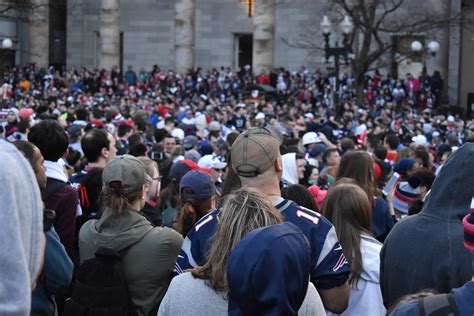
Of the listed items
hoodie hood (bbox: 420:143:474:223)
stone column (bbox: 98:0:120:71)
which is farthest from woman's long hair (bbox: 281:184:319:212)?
stone column (bbox: 98:0:120:71)

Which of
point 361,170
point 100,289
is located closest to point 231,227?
point 100,289

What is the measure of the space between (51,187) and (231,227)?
102 inches

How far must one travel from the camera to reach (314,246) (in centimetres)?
489

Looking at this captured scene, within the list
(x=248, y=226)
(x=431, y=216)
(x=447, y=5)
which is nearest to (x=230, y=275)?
(x=248, y=226)

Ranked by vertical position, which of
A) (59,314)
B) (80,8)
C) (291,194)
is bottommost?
(59,314)

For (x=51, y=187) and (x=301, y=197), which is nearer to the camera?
(x=51, y=187)

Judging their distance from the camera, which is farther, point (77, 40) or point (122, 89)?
point (77, 40)

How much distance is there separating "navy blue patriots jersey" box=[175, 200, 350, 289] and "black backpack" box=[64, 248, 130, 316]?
2.51 ft

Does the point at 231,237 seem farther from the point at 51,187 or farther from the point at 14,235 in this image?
the point at 51,187

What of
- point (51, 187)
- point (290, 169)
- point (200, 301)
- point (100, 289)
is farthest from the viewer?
point (290, 169)

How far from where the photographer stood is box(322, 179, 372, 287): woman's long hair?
6066mm

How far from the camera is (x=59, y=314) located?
6.77 metres

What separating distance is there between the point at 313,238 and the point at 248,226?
0.80 meters

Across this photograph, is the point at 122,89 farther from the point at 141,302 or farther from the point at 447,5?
the point at 141,302
